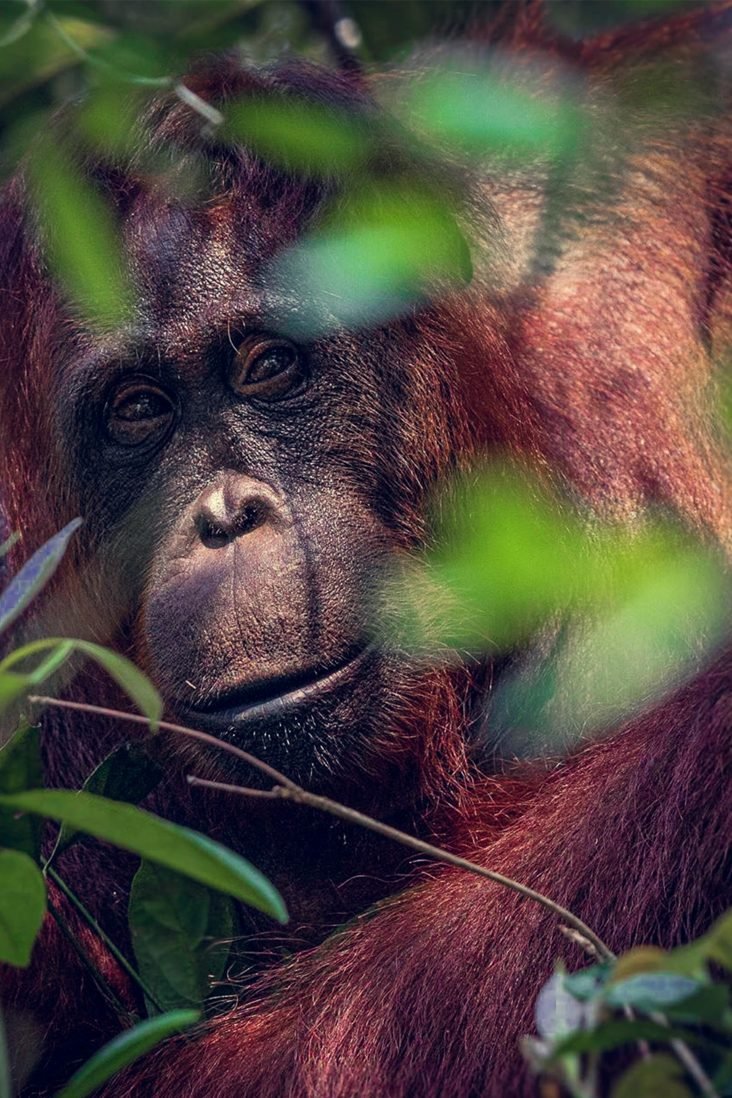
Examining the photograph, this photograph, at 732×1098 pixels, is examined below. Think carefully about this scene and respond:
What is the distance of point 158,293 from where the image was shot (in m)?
3.15

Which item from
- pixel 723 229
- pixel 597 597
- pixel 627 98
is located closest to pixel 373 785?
pixel 597 597

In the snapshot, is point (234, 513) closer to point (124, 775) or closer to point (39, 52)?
point (124, 775)

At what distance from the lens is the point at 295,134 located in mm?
3305

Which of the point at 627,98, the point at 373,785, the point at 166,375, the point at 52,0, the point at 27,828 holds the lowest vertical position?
the point at 373,785

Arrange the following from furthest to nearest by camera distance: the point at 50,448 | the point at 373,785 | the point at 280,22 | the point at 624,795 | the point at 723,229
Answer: the point at 280,22 → the point at 723,229 → the point at 50,448 → the point at 373,785 → the point at 624,795

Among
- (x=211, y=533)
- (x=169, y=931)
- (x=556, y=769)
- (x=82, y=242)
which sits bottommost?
(x=556, y=769)

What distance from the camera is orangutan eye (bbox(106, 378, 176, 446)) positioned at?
127 inches

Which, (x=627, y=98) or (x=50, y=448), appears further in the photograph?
(x=627, y=98)

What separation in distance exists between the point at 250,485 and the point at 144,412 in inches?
16.8

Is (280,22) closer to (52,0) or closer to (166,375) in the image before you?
(52,0)

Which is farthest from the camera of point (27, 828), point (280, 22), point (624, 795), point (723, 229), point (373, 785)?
point (280, 22)

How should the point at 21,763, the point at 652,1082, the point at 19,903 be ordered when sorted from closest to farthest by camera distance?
1. the point at 652,1082
2. the point at 19,903
3. the point at 21,763

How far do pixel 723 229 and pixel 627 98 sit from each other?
0.50 metres

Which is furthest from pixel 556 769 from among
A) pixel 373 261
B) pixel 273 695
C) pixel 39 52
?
pixel 39 52
